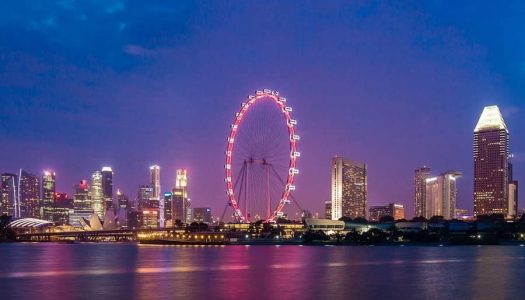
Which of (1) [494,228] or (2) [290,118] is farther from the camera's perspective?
(1) [494,228]

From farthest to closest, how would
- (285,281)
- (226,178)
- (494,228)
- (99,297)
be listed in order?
(494,228), (226,178), (285,281), (99,297)

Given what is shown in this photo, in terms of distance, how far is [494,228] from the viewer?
179125 mm

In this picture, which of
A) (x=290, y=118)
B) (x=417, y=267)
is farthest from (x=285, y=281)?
(x=290, y=118)

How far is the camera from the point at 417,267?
2601 inches

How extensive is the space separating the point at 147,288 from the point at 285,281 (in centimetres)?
1016

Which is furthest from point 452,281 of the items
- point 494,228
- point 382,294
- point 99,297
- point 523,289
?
point 494,228

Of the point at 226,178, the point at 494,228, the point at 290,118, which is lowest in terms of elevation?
the point at 494,228

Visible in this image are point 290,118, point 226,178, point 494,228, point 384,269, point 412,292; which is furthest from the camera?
point 494,228

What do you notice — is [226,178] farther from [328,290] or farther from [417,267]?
[328,290]

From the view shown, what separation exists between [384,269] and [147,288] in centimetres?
2639

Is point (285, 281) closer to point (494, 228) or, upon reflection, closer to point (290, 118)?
point (290, 118)

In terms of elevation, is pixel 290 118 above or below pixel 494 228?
above

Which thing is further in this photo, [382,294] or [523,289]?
[523,289]

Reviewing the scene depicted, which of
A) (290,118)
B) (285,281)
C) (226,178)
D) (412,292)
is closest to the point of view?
(412,292)
